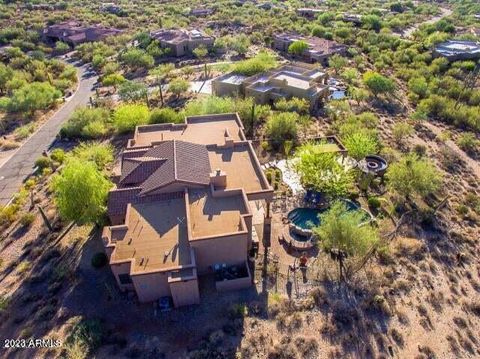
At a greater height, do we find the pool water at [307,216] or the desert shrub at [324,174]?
the desert shrub at [324,174]

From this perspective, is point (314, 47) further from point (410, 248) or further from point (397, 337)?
point (397, 337)

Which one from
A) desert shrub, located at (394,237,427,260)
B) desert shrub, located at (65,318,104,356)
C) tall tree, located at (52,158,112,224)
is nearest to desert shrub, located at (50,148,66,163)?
tall tree, located at (52,158,112,224)

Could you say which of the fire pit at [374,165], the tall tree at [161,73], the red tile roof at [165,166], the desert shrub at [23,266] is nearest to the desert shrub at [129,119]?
the red tile roof at [165,166]

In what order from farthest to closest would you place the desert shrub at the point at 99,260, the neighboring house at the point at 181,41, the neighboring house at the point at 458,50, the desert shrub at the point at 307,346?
the neighboring house at the point at 181,41 → the neighboring house at the point at 458,50 → the desert shrub at the point at 99,260 → the desert shrub at the point at 307,346

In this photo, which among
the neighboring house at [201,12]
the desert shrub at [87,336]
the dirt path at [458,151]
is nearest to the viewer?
the desert shrub at [87,336]

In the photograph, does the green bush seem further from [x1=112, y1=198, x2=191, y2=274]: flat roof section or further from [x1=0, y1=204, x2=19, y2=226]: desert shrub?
[x1=0, y1=204, x2=19, y2=226]: desert shrub

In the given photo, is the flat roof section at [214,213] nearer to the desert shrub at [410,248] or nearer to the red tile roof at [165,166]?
the red tile roof at [165,166]

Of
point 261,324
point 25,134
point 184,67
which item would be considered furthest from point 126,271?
point 184,67

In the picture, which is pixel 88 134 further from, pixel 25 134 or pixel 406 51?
pixel 406 51
